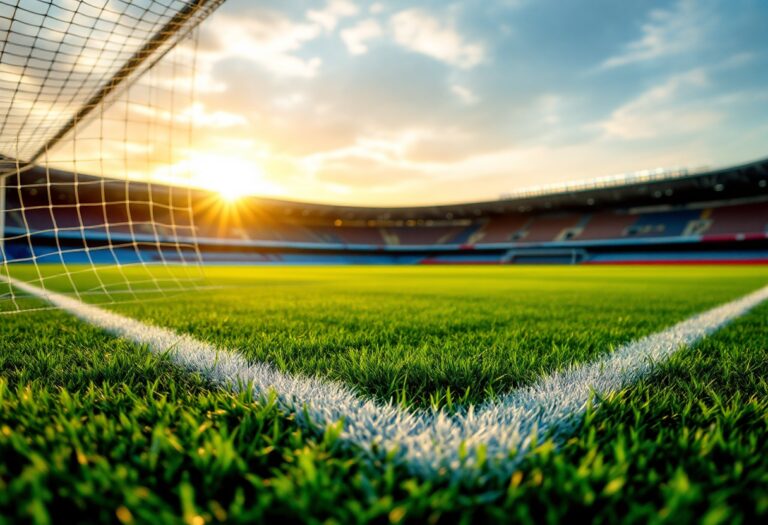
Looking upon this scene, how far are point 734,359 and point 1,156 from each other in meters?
5.50

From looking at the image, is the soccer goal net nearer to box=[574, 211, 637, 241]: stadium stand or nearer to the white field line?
the white field line

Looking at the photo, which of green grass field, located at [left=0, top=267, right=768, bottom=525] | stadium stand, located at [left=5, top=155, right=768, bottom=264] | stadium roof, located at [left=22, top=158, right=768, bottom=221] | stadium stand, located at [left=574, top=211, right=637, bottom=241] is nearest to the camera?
green grass field, located at [left=0, top=267, right=768, bottom=525]

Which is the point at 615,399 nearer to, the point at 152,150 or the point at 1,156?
Result: the point at 152,150

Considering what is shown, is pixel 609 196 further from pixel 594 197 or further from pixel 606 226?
pixel 606 226

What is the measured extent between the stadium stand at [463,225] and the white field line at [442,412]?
2378 centimetres

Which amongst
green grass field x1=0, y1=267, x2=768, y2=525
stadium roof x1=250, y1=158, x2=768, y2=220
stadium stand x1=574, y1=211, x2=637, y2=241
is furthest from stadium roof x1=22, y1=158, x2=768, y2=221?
green grass field x1=0, y1=267, x2=768, y2=525

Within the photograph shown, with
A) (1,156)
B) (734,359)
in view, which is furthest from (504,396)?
(1,156)

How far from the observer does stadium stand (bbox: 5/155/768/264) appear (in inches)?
1031

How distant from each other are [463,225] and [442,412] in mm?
42190

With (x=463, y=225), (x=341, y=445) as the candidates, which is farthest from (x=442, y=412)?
(x=463, y=225)

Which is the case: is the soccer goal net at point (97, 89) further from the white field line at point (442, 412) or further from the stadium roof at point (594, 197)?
the stadium roof at point (594, 197)

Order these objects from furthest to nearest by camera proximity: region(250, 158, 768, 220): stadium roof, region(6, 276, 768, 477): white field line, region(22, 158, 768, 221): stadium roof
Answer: region(250, 158, 768, 220): stadium roof < region(22, 158, 768, 221): stadium roof < region(6, 276, 768, 477): white field line

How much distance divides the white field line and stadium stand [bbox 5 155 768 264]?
23.8 metres

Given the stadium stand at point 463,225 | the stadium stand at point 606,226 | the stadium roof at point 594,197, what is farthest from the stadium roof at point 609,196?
the stadium stand at point 606,226
